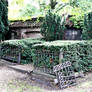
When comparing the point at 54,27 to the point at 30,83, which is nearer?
the point at 30,83

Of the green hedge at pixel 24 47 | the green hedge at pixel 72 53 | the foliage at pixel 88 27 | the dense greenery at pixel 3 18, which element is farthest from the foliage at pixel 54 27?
the dense greenery at pixel 3 18

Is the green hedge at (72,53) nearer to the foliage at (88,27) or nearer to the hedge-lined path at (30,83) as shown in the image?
the hedge-lined path at (30,83)

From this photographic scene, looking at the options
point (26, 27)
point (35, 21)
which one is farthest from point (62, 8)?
point (26, 27)

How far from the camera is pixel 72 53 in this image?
608 centimetres

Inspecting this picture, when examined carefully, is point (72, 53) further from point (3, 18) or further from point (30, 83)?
point (3, 18)

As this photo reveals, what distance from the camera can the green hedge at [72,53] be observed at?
5918 mm

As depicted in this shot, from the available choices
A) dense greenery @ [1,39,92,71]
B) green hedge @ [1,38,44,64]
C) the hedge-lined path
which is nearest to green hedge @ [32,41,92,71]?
dense greenery @ [1,39,92,71]

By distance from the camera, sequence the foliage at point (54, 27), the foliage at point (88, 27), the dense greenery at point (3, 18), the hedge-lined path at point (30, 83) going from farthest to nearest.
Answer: the dense greenery at point (3, 18), the foliage at point (54, 27), the foliage at point (88, 27), the hedge-lined path at point (30, 83)

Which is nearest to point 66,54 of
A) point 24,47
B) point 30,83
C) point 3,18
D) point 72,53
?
point 72,53

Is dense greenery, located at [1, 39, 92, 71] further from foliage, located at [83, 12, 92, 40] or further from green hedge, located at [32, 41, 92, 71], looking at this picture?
foliage, located at [83, 12, 92, 40]

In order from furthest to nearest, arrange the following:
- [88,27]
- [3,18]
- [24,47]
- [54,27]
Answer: [3,18] → [54,27] → [24,47] → [88,27]

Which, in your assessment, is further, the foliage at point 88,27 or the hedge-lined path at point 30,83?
the foliage at point 88,27

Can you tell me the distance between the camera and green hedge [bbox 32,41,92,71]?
5.92 m

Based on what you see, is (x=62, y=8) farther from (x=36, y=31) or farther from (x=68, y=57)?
(x=68, y=57)
